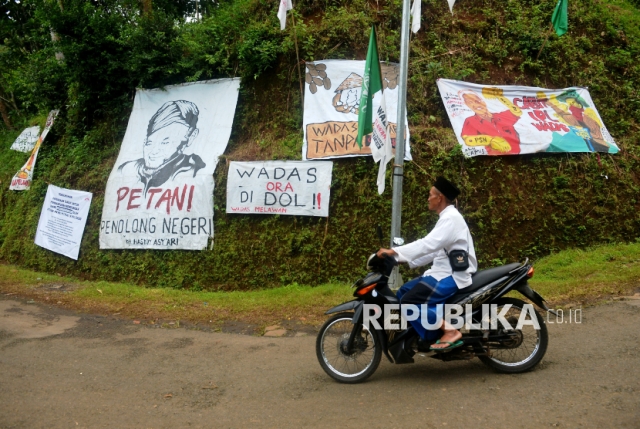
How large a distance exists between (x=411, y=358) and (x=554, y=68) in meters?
7.92

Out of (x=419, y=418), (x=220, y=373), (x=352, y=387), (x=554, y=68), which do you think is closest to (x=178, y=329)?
(x=220, y=373)

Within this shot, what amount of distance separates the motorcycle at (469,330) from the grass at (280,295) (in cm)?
194

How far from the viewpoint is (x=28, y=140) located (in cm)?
1396

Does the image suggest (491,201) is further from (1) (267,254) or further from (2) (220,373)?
(2) (220,373)

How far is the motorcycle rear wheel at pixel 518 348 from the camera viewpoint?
4406 millimetres

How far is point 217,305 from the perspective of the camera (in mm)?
7551

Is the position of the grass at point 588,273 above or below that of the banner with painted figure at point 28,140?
below

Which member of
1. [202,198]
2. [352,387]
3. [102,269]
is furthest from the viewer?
[102,269]

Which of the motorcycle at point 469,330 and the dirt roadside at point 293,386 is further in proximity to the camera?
the motorcycle at point 469,330

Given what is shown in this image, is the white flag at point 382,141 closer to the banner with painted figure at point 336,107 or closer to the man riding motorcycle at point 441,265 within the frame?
the banner with painted figure at point 336,107

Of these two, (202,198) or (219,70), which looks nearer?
(202,198)

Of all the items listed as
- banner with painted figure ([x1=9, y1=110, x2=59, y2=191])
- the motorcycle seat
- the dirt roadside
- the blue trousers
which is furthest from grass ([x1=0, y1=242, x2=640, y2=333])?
banner with painted figure ([x1=9, y1=110, x2=59, y2=191])

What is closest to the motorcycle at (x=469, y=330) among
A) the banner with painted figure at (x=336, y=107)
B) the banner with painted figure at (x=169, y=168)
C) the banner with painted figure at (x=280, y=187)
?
the banner with painted figure at (x=280, y=187)

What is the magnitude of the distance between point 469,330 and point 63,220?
900 centimetres
